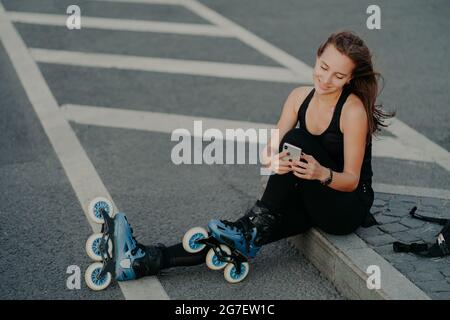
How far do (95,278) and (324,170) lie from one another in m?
1.56

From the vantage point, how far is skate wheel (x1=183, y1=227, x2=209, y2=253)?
423cm

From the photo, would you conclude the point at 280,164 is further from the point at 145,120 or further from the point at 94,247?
the point at 145,120

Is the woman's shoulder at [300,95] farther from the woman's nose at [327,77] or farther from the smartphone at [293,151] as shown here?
the smartphone at [293,151]

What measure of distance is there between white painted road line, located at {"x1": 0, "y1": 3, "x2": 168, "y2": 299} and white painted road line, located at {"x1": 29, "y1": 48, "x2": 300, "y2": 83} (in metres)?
0.40

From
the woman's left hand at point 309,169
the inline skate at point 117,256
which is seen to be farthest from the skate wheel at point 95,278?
the woman's left hand at point 309,169

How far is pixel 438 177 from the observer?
5.77 meters

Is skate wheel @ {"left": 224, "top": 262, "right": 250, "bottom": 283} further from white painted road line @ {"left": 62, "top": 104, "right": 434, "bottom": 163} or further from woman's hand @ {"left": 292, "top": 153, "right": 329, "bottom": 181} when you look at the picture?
white painted road line @ {"left": 62, "top": 104, "right": 434, "bottom": 163}

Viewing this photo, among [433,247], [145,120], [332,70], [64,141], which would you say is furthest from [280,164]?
Result: [145,120]

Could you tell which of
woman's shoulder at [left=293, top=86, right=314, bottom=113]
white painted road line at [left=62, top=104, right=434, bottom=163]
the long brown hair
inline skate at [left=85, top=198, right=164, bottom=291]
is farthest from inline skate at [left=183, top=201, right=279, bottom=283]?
white painted road line at [left=62, top=104, right=434, bottom=163]

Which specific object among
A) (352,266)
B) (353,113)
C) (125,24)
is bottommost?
(352,266)

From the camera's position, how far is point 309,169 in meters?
4.05

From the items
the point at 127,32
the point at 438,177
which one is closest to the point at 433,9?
the point at 127,32

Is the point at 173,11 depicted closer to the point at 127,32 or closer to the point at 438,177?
the point at 127,32
